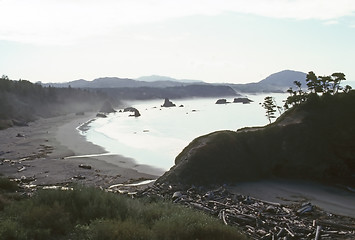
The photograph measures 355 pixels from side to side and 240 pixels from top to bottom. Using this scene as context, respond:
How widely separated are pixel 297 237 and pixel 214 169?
1342 cm

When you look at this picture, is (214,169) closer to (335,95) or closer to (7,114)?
(335,95)

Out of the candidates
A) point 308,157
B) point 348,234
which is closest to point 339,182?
point 308,157

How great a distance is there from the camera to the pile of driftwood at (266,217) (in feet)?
54.6

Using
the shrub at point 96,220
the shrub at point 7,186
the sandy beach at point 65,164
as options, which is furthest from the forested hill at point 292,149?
the shrub at point 96,220

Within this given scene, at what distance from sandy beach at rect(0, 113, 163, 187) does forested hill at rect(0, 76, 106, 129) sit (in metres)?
30.4

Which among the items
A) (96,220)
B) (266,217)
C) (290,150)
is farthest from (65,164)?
(96,220)

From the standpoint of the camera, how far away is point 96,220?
13547 mm

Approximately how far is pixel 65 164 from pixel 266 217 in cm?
2798

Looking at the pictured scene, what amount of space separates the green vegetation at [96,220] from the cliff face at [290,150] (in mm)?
13146

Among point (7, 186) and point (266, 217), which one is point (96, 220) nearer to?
point (266, 217)

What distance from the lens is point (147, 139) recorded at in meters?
75.0

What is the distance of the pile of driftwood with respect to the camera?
1664cm

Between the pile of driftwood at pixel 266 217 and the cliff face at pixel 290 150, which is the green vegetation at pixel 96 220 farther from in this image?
the cliff face at pixel 290 150

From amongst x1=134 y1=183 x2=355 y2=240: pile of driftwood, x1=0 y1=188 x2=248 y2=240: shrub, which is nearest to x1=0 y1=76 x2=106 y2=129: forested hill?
x1=134 y1=183 x2=355 y2=240: pile of driftwood
